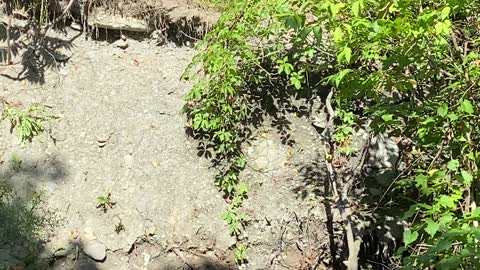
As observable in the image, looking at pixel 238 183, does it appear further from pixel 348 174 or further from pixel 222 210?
pixel 348 174

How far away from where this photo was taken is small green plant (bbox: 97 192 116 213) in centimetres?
412

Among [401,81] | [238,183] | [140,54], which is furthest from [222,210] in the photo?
[401,81]

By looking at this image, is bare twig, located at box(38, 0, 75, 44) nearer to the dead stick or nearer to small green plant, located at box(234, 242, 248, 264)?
the dead stick

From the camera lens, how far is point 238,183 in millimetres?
4387

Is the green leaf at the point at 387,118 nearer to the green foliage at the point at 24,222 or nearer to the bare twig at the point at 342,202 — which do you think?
the bare twig at the point at 342,202

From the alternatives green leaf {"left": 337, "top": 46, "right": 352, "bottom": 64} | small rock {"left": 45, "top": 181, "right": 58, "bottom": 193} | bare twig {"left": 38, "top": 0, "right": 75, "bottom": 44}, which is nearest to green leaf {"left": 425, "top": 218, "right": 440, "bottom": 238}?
green leaf {"left": 337, "top": 46, "right": 352, "bottom": 64}

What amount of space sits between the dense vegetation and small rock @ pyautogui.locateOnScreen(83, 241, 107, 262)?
954mm

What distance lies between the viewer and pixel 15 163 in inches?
163

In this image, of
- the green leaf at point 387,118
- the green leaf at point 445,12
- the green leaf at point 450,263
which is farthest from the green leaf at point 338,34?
the green leaf at point 450,263

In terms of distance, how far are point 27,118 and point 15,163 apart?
0.37 meters

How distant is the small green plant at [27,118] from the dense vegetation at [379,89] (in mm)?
1174

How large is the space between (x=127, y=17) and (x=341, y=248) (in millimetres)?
2639

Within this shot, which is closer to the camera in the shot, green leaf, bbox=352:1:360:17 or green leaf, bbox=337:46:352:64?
green leaf, bbox=352:1:360:17

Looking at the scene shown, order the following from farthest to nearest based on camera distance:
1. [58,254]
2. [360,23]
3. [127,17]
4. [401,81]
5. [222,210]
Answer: [127,17] → [222,210] → [58,254] → [401,81] → [360,23]
